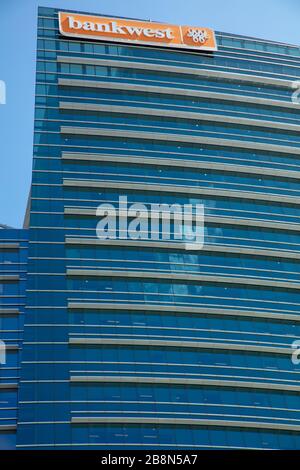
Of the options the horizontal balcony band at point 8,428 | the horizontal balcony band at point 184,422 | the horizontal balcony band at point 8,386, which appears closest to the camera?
the horizontal balcony band at point 184,422

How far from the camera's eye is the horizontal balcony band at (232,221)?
106 m

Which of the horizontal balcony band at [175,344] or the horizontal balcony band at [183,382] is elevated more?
the horizontal balcony band at [175,344]

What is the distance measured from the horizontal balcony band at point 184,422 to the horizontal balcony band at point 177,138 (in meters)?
38.5

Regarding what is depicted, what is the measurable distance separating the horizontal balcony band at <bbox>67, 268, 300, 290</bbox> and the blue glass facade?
24.8 ft

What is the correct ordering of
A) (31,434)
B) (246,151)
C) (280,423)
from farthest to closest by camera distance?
(246,151) → (280,423) → (31,434)

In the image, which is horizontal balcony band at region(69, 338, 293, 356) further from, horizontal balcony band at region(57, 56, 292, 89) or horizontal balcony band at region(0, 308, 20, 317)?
horizontal balcony band at region(57, 56, 292, 89)

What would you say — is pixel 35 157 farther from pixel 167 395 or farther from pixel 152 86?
pixel 167 395

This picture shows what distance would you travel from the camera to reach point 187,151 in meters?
114

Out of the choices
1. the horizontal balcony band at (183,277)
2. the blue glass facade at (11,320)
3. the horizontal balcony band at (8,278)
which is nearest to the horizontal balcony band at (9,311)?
the blue glass facade at (11,320)

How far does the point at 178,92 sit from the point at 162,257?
86.9 feet

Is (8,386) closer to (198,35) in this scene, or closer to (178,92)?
(178,92)

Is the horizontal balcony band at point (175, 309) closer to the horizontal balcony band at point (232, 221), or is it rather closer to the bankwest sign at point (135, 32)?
the horizontal balcony band at point (232, 221)

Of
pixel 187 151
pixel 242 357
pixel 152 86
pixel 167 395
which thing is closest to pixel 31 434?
pixel 167 395

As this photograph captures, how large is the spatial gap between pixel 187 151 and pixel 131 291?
75.2 feet
